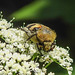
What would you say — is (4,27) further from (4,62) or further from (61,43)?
(61,43)

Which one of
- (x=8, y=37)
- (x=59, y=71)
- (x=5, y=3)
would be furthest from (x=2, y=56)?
(x=5, y=3)

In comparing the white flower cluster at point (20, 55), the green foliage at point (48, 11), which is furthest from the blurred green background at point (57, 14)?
the white flower cluster at point (20, 55)

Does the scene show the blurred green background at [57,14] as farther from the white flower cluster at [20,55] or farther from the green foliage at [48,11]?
the white flower cluster at [20,55]

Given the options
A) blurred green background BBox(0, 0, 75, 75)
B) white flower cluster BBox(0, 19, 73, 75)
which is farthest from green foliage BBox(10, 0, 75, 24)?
white flower cluster BBox(0, 19, 73, 75)

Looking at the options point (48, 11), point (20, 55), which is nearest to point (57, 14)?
point (48, 11)

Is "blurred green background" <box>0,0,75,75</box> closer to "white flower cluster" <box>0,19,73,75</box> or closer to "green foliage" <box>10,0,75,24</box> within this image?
"green foliage" <box>10,0,75,24</box>

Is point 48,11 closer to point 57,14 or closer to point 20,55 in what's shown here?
point 57,14

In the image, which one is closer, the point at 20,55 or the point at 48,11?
the point at 20,55

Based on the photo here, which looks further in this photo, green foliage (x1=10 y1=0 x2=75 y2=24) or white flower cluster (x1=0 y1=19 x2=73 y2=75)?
green foliage (x1=10 y1=0 x2=75 y2=24)
